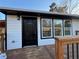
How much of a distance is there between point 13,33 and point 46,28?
2450mm

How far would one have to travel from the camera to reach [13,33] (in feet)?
28.7

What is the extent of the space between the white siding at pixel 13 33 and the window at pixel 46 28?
1737 millimetres

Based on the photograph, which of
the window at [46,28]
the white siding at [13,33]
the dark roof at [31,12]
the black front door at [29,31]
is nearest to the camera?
the dark roof at [31,12]

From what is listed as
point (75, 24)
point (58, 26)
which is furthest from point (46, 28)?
point (75, 24)

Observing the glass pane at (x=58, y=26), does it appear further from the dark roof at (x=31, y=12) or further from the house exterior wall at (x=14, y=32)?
the house exterior wall at (x=14, y=32)

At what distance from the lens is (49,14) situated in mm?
9453

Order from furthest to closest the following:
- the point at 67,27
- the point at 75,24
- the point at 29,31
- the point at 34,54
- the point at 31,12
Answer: the point at 75,24 → the point at 67,27 → the point at 29,31 → the point at 31,12 → the point at 34,54

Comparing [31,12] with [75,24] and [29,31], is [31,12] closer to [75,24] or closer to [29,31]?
[29,31]

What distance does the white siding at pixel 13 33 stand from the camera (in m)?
8.62

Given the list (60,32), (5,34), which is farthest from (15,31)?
(60,32)

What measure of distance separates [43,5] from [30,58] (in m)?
14.2

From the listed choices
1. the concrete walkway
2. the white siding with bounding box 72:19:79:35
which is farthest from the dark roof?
the concrete walkway

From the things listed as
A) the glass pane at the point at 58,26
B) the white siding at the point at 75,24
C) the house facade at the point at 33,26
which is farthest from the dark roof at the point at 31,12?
the white siding at the point at 75,24

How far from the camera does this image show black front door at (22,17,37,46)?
9.09 metres
